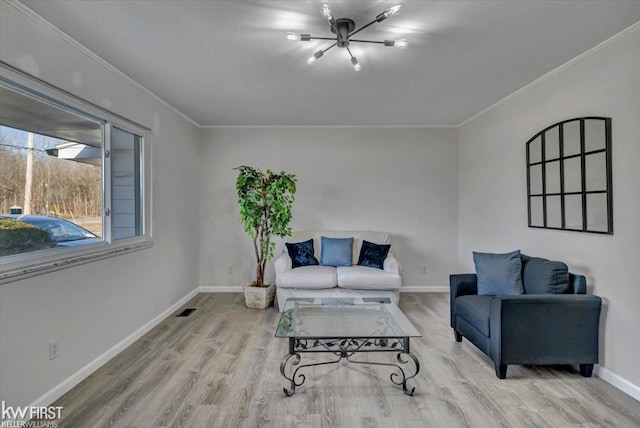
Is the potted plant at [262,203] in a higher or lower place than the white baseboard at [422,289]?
higher

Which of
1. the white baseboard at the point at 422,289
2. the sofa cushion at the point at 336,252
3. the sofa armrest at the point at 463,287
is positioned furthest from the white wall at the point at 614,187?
the sofa cushion at the point at 336,252

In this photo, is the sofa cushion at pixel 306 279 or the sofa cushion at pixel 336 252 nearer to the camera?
the sofa cushion at pixel 306 279

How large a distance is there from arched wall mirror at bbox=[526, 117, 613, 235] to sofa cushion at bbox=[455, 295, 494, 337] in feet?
3.28

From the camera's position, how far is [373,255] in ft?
14.1

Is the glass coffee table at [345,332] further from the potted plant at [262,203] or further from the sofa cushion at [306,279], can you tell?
the potted plant at [262,203]

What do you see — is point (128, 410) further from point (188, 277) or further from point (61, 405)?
point (188, 277)

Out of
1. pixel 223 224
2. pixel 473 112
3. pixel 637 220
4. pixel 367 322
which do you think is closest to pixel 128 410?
pixel 367 322

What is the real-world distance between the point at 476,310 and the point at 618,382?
3.33 feet

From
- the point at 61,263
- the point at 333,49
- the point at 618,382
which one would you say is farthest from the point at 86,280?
the point at 618,382

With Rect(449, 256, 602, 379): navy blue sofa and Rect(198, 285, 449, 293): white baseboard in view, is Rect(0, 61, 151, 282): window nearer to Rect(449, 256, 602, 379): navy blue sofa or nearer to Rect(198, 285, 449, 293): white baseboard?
Rect(198, 285, 449, 293): white baseboard

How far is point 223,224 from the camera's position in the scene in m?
4.92

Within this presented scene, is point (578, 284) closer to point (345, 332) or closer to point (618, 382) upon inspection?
point (618, 382)

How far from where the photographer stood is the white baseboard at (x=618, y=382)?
2184 mm

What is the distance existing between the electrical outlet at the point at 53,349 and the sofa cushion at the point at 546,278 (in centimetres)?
370
